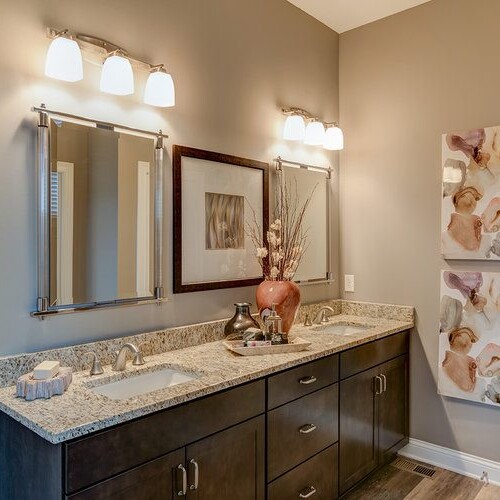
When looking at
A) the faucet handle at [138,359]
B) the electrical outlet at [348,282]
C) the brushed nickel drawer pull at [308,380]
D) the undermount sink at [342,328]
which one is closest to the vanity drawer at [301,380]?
the brushed nickel drawer pull at [308,380]

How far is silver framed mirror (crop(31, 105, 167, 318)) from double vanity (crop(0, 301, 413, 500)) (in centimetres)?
25

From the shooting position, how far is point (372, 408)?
2.59 metres

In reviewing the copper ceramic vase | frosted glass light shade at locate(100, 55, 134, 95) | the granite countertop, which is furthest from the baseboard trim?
frosted glass light shade at locate(100, 55, 134, 95)

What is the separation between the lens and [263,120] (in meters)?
2.69

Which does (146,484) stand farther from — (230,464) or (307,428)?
(307,428)

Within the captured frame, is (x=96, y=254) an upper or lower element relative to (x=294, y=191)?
lower

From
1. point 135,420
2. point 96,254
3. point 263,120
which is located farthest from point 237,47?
point 135,420

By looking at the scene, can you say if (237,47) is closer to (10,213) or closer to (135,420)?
(10,213)

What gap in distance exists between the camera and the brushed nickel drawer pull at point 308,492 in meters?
2.08

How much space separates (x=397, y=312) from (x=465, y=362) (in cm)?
48

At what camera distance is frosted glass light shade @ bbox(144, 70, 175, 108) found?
2.03 metres

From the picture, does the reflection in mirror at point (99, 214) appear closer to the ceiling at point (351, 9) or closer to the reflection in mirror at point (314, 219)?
the reflection in mirror at point (314, 219)

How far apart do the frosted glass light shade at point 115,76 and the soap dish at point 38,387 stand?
3.67 feet

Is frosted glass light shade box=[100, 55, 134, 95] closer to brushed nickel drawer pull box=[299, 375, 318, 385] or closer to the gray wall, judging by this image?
the gray wall
